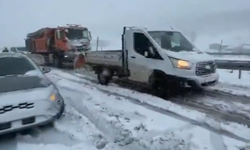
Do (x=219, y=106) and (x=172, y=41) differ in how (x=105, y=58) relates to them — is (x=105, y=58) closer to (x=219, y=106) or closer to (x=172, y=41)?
(x=172, y=41)

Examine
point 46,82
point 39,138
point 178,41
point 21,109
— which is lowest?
point 39,138

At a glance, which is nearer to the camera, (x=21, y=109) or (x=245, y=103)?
(x=21, y=109)

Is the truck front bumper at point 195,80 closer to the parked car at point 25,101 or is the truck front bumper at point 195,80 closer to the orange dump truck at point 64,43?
the parked car at point 25,101

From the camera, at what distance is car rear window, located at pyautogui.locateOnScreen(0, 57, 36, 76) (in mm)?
5648

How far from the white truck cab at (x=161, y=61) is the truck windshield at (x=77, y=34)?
28.6ft

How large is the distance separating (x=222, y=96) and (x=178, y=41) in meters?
2.28

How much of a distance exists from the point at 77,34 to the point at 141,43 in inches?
417

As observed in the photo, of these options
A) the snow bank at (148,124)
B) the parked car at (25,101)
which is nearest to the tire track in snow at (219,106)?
the snow bank at (148,124)

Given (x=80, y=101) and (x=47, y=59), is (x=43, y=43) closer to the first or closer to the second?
(x=47, y=59)

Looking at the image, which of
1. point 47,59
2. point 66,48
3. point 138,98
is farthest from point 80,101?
point 47,59

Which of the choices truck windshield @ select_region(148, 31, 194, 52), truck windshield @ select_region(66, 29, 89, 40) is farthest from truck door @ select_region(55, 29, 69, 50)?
truck windshield @ select_region(148, 31, 194, 52)

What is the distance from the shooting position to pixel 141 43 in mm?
7961

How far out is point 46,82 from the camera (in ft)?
17.5

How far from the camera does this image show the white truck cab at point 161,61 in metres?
6.86
